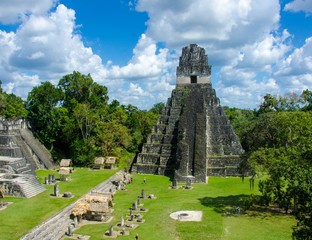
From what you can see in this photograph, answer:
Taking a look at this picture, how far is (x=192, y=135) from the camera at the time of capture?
33.9 metres

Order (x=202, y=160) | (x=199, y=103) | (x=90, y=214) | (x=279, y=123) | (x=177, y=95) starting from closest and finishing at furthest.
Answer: (x=90, y=214) < (x=279, y=123) < (x=202, y=160) < (x=199, y=103) < (x=177, y=95)

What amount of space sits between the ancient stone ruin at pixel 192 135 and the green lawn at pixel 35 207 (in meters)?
6.52

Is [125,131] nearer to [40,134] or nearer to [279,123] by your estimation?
[40,134]

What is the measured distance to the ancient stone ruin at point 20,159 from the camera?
85.7 ft

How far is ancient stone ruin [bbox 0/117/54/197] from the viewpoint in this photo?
26109 mm

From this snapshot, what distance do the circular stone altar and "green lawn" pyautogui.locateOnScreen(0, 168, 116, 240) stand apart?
8.07m

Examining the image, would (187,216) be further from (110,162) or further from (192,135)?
(110,162)

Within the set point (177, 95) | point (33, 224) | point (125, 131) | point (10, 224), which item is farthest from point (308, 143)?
point (125, 131)

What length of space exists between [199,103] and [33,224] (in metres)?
21.7

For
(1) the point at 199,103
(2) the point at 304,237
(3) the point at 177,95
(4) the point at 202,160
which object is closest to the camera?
(2) the point at 304,237

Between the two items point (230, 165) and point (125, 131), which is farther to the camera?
point (125, 131)

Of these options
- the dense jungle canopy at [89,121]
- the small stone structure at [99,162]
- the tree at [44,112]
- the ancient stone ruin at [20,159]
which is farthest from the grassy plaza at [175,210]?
the tree at [44,112]

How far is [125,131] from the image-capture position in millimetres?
40438

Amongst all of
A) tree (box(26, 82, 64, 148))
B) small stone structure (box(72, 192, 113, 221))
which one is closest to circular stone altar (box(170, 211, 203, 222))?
small stone structure (box(72, 192, 113, 221))
